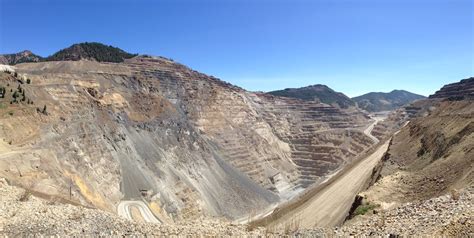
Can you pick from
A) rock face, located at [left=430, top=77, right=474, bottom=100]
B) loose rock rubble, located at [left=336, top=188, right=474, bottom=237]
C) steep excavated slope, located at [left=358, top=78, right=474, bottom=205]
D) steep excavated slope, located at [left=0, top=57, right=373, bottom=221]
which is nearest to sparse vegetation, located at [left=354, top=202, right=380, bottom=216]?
steep excavated slope, located at [left=358, top=78, right=474, bottom=205]

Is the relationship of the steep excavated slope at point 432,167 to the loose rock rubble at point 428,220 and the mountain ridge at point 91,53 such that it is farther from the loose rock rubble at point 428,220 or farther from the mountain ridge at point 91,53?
the mountain ridge at point 91,53

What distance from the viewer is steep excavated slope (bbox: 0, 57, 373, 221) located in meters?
41.4

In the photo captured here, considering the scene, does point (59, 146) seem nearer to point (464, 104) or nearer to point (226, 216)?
point (226, 216)

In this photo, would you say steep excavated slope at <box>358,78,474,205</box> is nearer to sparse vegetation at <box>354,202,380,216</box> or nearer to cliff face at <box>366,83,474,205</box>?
cliff face at <box>366,83,474,205</box>

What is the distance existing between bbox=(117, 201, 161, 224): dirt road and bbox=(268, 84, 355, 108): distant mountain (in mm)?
124269

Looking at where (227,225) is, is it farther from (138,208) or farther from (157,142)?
(157,142)

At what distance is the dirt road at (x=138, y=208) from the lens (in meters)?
42.1

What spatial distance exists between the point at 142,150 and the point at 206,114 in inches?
1132

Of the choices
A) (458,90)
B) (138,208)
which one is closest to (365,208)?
(138,208)

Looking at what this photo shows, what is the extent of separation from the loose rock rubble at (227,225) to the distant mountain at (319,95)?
150 m

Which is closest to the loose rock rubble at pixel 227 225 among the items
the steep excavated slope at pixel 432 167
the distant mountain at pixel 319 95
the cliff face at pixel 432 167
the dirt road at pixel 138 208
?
the cliff face at pixel 432 167

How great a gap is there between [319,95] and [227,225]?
163 metres

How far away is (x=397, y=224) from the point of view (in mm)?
14117

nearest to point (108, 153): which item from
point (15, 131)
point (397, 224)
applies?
point (15, 131)
